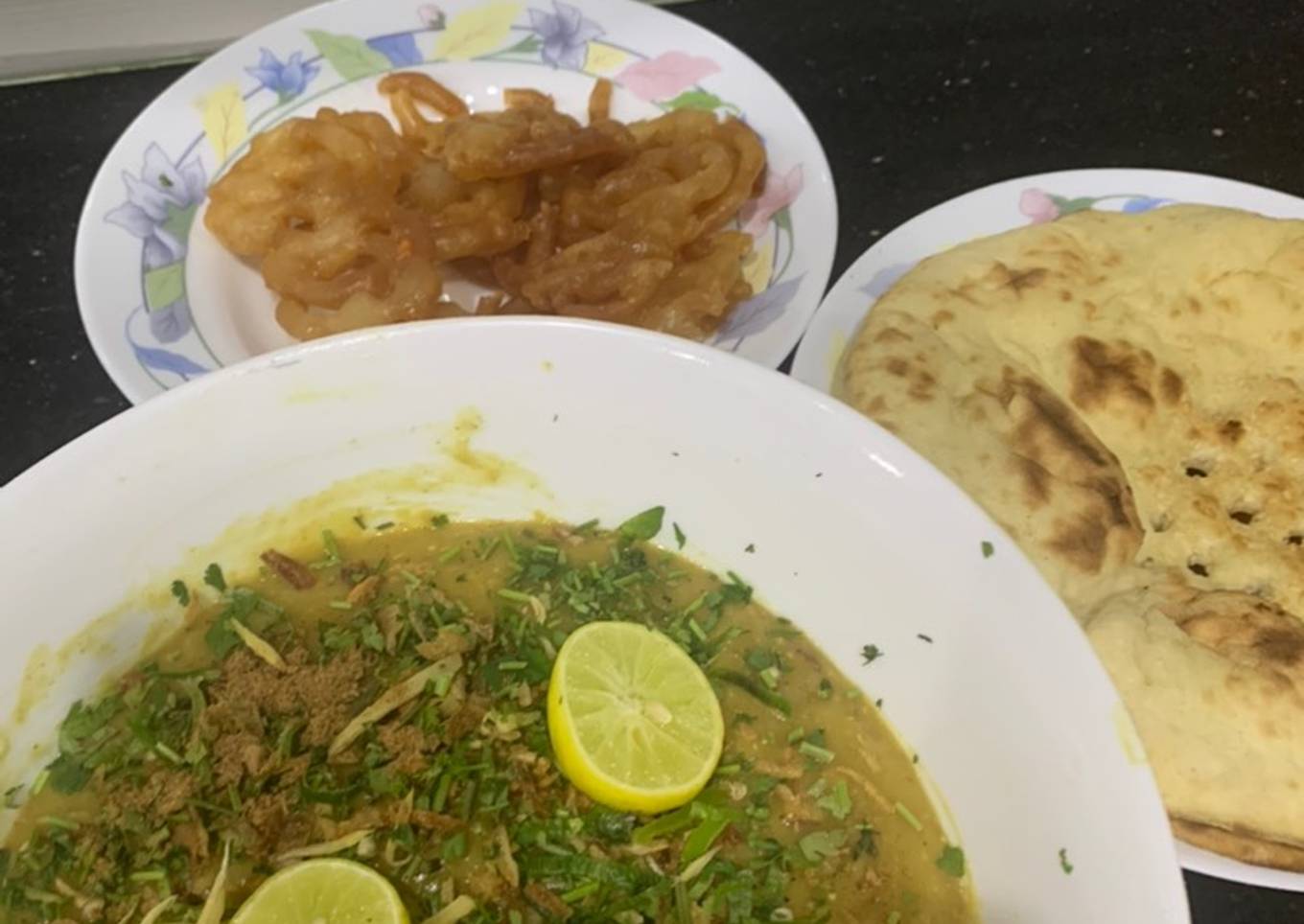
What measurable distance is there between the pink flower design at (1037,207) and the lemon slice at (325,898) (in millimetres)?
1731

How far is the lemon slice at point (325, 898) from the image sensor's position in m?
1.24

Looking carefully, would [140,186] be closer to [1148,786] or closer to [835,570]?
[835,570]

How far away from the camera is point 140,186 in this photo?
2424 mm

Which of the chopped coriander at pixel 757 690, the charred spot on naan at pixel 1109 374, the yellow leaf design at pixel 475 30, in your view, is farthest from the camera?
the yellow leaf design at pixel 475 30

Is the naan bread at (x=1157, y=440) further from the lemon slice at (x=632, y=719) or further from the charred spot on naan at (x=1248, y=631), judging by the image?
the lemon slice at (x=632, y=719)

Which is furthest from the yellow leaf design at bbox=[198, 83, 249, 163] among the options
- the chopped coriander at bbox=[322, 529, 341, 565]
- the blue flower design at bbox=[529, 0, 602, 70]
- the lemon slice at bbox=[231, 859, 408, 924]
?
the lemon slice at bbox=[231, 859, 408, 924]

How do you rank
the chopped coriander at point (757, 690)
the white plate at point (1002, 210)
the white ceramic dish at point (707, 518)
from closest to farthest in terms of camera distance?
the white ceramic dish at point (707, 518), the chopped coriander at point (757, 690), the white plate at point (1002, 210)

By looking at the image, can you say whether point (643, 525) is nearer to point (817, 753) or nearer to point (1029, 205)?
point (817, 753)

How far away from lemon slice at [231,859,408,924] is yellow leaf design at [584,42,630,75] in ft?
6.39

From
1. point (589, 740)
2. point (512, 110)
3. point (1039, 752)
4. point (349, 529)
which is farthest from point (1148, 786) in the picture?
point (512, 110)

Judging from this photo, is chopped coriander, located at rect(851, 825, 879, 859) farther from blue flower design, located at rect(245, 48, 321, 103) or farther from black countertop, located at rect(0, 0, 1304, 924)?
blue flower design, located at rect(245, 48, 321, 103)

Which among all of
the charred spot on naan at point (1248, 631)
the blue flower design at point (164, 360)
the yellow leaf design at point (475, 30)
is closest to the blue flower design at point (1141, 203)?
the charred spot on naan at point (1248, 631)

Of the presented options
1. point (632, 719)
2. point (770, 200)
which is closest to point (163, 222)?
point (770, 200)

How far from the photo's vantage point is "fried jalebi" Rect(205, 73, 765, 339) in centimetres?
231
